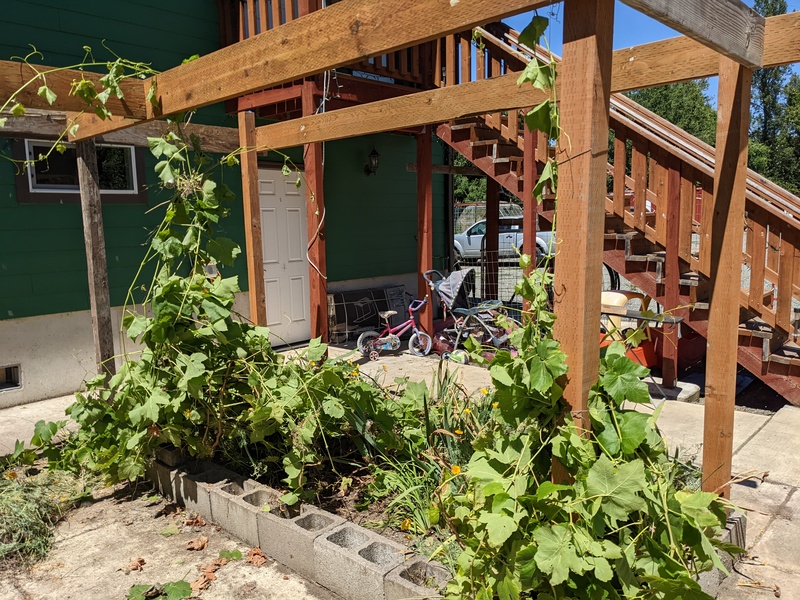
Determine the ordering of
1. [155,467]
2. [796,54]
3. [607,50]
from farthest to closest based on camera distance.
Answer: [155,467] < [796,54] < [607,50]

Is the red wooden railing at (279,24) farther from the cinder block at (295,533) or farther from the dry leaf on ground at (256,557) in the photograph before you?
the dry leaf on ground at (256,557)

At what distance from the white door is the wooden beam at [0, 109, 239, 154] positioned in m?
2.78

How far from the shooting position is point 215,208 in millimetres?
3375

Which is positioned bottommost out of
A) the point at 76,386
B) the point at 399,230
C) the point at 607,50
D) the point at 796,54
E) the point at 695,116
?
the point at 76,386

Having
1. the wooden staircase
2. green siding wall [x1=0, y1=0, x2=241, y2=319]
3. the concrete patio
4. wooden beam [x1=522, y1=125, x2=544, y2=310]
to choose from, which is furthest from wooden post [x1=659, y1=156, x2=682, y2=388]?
green siding wall [x1=0, y1=0, x2=241, y2=319]

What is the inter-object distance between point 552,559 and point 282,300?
639cm

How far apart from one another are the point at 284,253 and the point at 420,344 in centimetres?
208

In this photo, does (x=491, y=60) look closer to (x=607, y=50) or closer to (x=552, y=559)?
(x=607, y=50)

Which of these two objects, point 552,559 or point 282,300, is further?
point 282,300

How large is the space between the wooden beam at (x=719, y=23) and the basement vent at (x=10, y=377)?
5778mm

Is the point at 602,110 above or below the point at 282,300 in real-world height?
above

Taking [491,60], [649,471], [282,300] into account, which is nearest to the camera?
[649,471]

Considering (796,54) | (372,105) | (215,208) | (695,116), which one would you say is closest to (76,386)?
(215,208)

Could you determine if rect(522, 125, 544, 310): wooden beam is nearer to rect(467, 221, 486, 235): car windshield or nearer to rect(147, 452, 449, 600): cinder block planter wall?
rect(147, 452, 449, 600): cinder block planter wall
